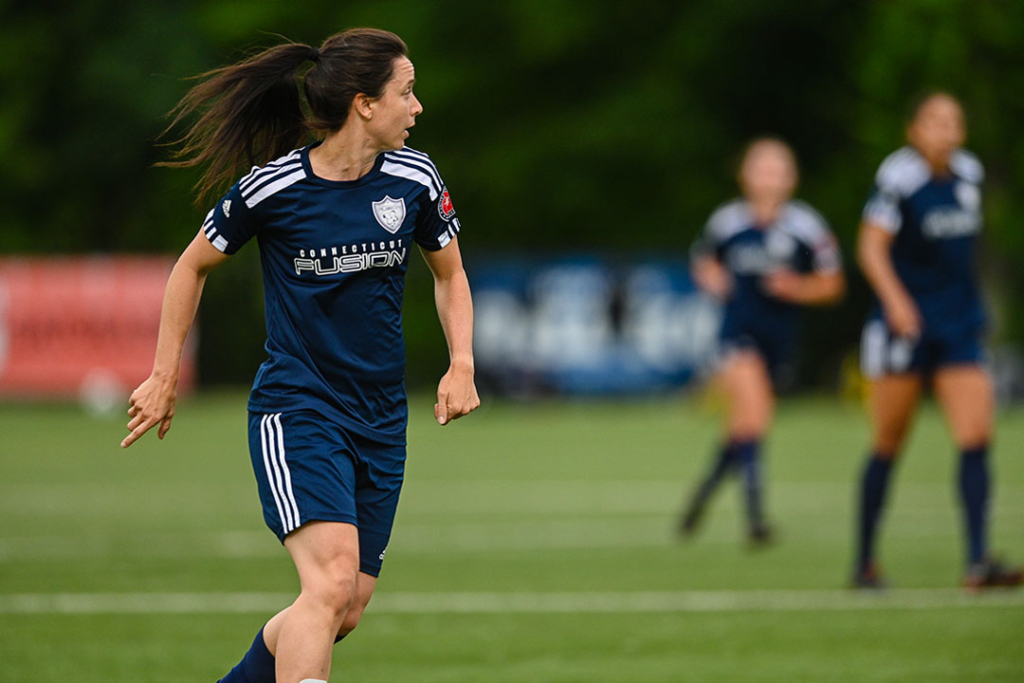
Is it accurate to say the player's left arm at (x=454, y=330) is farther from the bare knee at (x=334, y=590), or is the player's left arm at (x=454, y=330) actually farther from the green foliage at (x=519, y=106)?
the green foliage at (x=519, y=106)

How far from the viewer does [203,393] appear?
2761 cm

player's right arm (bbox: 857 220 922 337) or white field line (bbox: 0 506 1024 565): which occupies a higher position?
player's right arm (bbox: 857 220 922 337)

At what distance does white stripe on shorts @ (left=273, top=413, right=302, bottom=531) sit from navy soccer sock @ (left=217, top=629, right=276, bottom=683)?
0.40 metres

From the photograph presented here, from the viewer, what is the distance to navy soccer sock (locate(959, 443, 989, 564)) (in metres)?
8.39

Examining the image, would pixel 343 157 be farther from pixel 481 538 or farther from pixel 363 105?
pixel 481 538

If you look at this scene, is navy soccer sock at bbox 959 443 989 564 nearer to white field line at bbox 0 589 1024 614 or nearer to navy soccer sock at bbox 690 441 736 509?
white field line at bbox 0 589 1024 614

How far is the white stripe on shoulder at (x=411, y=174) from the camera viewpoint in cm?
522

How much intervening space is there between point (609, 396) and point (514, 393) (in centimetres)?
151

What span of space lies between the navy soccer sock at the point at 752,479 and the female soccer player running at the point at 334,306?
590cm

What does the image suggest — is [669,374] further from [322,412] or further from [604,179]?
[322,412]

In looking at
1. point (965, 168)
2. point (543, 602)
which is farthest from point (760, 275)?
point (543, 602)

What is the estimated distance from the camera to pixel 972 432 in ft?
27.6

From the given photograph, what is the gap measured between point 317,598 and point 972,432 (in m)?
4.61

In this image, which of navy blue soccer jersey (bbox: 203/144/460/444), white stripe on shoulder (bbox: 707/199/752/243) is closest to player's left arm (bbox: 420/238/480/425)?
navy blue soccer jersey (bbox: 203/144/460/444)
